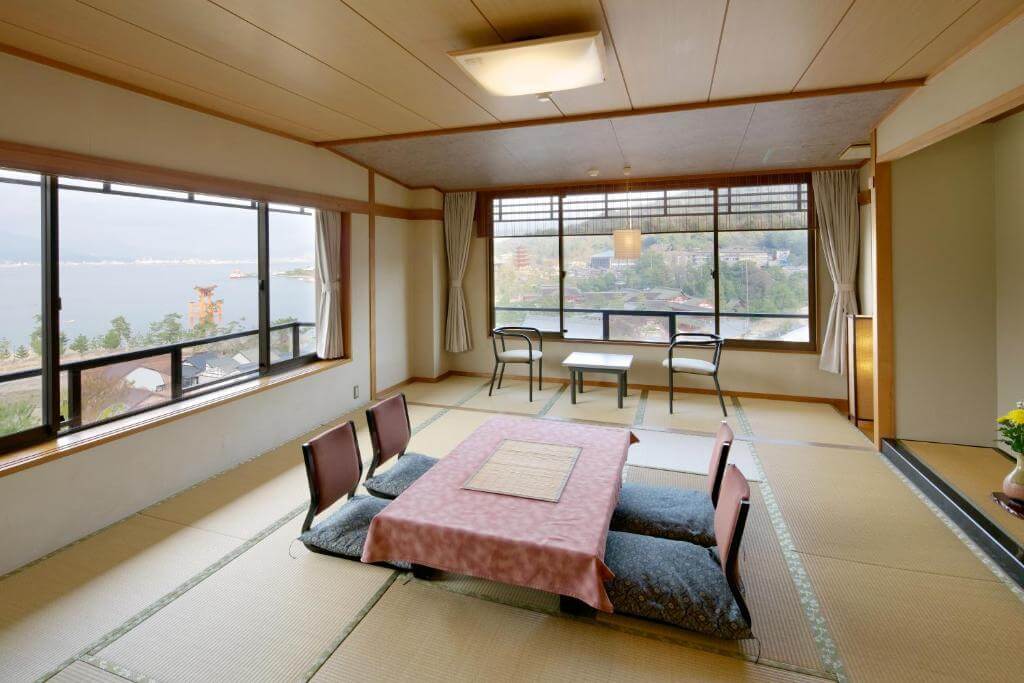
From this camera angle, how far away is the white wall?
5.23 meters

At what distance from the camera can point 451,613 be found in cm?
206

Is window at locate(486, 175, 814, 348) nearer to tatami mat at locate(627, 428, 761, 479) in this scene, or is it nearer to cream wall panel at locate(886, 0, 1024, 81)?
Result: tatami mat at locate(627, 428, 761, 479)

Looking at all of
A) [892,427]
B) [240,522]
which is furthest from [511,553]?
[892,427]

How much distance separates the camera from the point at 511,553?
72.9 inches

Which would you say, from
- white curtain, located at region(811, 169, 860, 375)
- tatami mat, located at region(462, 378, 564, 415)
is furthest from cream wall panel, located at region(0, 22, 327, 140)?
white curtain, located at region(811, 169, 860, 375)

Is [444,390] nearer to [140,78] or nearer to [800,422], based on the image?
[800,422]

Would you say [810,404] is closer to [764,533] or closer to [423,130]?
[764,533]

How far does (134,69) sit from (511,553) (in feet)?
10.2

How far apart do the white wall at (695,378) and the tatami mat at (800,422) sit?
190mm

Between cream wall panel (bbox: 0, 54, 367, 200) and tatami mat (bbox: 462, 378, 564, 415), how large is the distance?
266 cm

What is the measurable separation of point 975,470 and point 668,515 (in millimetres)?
2341

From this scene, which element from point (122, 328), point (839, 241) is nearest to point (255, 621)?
point (122, 328)

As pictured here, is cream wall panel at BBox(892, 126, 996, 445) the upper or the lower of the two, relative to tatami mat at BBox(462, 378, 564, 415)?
upper

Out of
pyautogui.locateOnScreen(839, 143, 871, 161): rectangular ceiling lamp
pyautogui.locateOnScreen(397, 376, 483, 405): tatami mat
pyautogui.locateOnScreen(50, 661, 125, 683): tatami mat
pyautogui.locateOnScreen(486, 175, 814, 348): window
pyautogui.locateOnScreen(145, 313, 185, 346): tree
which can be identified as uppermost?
pyautogui.locateOnScreen(839, 143, 871, 161): rectangular ceiling lamp
